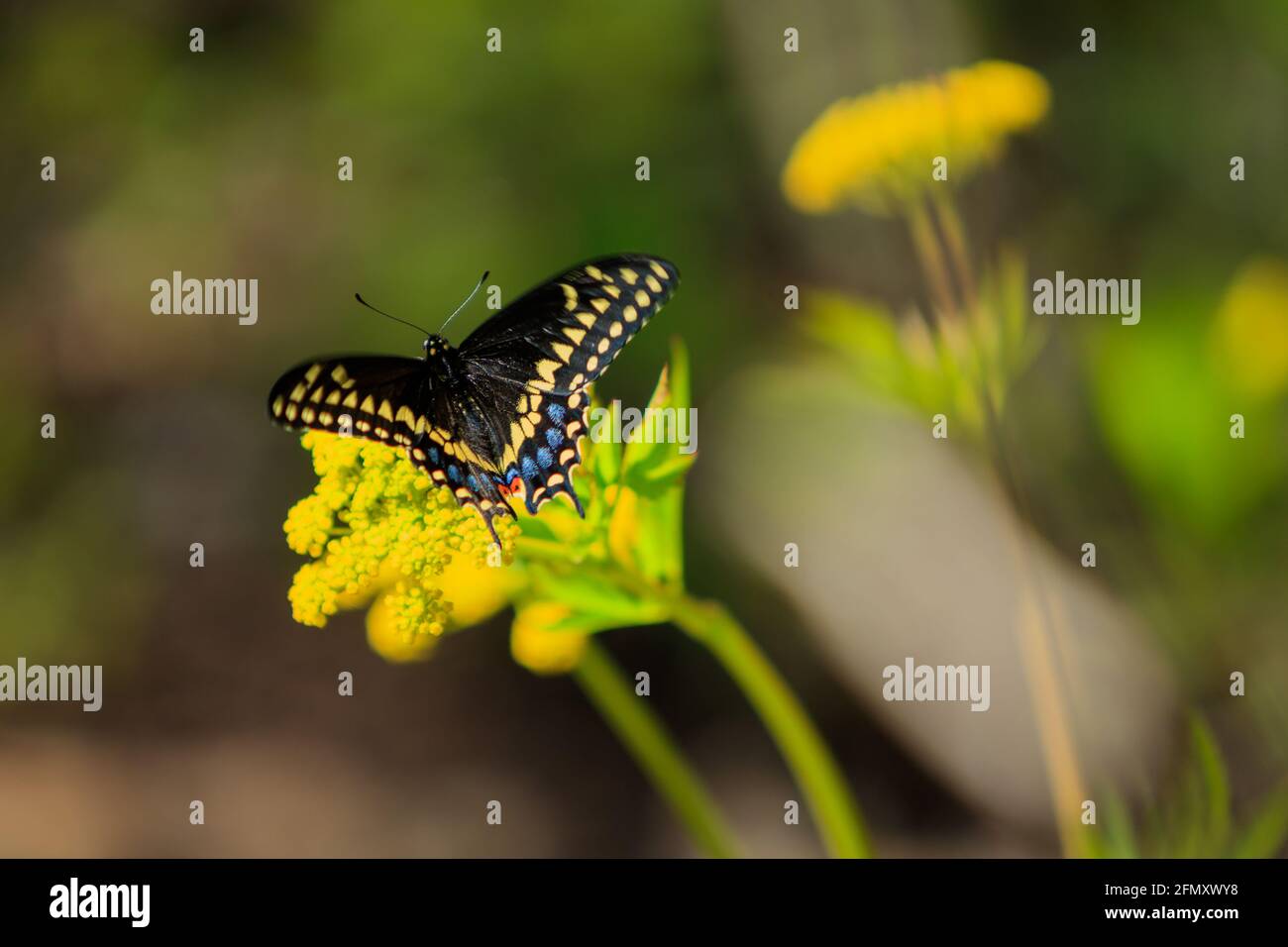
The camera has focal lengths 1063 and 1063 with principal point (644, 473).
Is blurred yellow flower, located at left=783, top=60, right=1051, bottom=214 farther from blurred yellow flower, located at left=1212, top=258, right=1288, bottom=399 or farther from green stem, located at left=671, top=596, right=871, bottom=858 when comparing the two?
green stem, located at left=671, top=596, right=871, bottom=858

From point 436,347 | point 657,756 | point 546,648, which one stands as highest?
point 436,347

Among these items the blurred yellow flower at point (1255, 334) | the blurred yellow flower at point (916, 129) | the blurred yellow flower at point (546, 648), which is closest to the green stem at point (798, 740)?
the blurred yellow flower at point (546, 648)

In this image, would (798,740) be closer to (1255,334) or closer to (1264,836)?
(1264,836)

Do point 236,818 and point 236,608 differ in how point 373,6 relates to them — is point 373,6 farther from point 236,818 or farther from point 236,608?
point 236,818

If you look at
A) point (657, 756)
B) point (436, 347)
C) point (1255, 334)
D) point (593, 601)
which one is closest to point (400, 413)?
point (436, 347)

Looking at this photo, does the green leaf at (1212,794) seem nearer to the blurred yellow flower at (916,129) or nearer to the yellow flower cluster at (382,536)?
the yellow flower cluster at (382,536)
